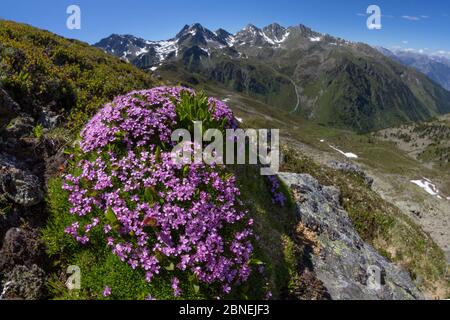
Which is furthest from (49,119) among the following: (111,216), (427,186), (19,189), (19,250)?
(427,186)

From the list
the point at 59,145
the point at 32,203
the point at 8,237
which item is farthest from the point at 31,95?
the point at 8,237

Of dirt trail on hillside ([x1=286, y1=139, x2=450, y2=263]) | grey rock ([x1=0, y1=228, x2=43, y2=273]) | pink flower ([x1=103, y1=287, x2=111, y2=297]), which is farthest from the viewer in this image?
dirt trail on hillside ([x1=286, y1=139, x2=450, y2=263])

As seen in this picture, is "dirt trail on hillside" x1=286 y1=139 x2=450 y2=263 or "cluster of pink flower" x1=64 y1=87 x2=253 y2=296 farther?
"dirt trail on hillside" x1=286 y1=139 x2=450 y2=263

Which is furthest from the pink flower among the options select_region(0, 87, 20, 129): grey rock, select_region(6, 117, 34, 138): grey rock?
select_region(0, 87, 20, 129): grey rock

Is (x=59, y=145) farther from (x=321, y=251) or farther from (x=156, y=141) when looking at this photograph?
(x=321, y=251)

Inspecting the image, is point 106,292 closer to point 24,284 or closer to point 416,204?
point 24,284

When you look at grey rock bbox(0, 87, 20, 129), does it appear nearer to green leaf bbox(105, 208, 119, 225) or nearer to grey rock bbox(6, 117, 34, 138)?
grey rock bbox(6, 117, 34, 138)

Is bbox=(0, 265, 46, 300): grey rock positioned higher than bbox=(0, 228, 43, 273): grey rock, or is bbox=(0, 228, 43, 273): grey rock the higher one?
bbox=(0, 228, 43, 273): grey rock
